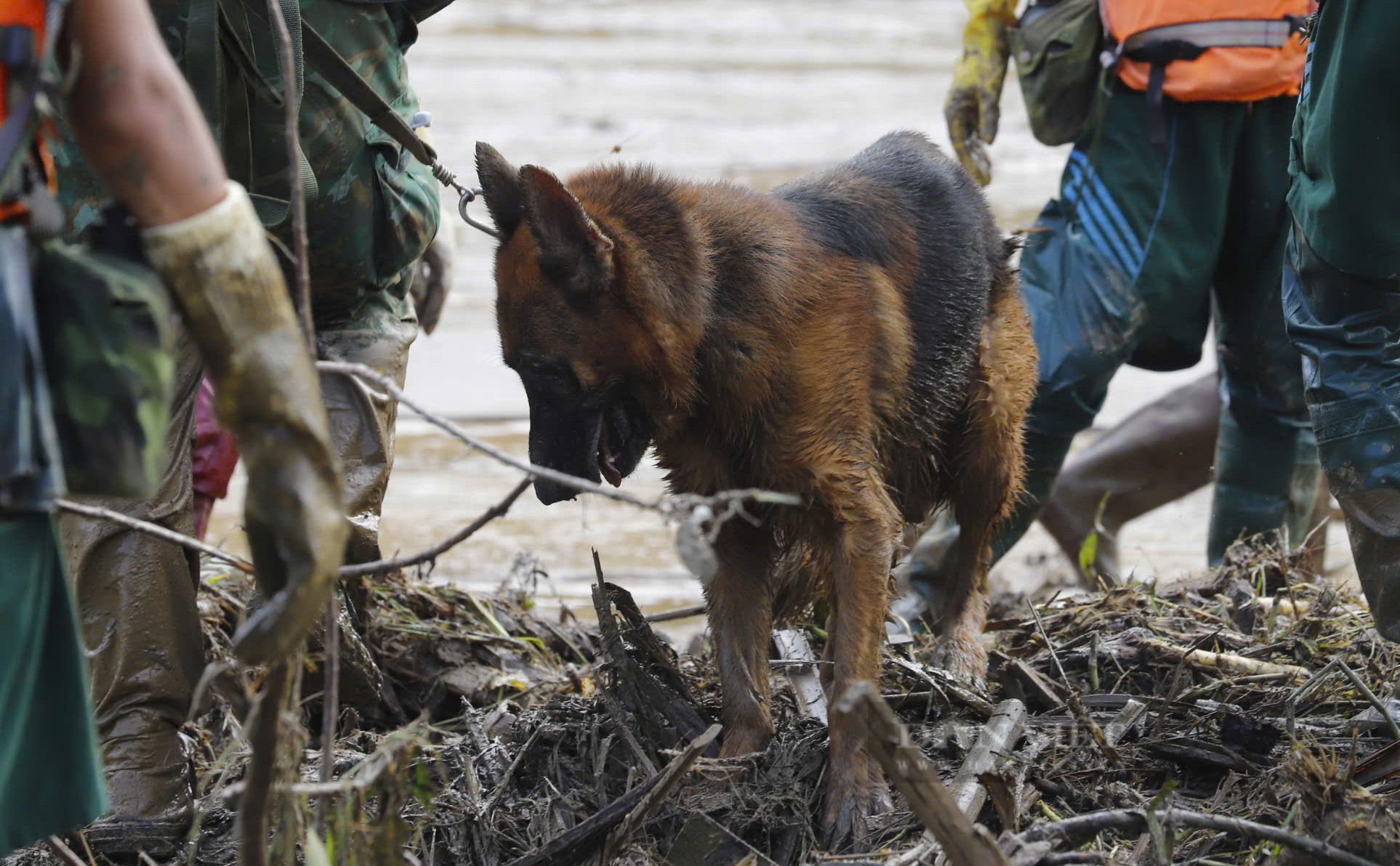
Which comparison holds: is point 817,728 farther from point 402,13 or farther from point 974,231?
point 402,13

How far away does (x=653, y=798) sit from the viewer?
3.04 metres

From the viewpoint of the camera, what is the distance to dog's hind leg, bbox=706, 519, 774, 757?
3.72 metres

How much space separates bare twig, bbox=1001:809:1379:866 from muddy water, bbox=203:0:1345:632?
1098 mm

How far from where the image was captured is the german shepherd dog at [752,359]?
339 centimetres

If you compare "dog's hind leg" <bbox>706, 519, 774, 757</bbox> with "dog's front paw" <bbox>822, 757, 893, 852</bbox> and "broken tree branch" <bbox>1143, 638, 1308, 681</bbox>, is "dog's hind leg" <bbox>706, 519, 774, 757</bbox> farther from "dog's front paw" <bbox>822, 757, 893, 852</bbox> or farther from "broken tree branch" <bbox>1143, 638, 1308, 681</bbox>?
"broken tree branch" <bbox>1143, 638, 1308, 681</bbox>

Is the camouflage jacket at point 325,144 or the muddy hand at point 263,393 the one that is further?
the camouflage jacket at point 325,144

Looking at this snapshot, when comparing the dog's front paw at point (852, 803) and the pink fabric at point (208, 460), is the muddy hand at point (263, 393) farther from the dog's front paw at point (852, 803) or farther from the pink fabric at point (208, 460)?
the pink fabric at point (208, 460)

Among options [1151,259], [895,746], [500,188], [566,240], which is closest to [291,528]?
[895,746]

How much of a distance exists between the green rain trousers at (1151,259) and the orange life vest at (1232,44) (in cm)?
10

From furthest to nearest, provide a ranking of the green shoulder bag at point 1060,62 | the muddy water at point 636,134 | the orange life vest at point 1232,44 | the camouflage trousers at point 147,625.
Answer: the muddy water at point 636,134 < the green shoulder bag at point 1060,62 < the orange life vest at point 1232,44 < the camouflage trousers at point 147,625

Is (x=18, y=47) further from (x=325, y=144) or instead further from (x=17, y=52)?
(x=325, y=144)

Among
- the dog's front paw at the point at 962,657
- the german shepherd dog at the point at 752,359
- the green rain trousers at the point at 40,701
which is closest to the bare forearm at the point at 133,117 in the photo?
the green rain trousers at the point at 40,701

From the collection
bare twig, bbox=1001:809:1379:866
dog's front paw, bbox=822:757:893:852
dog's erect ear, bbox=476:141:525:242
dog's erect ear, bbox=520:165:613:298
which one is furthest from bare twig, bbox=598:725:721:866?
dog's erect ear, bbox=476:141:525:242

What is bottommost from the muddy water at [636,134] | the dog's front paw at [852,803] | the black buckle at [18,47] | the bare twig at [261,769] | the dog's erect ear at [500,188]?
the muddy water at [636,134]
